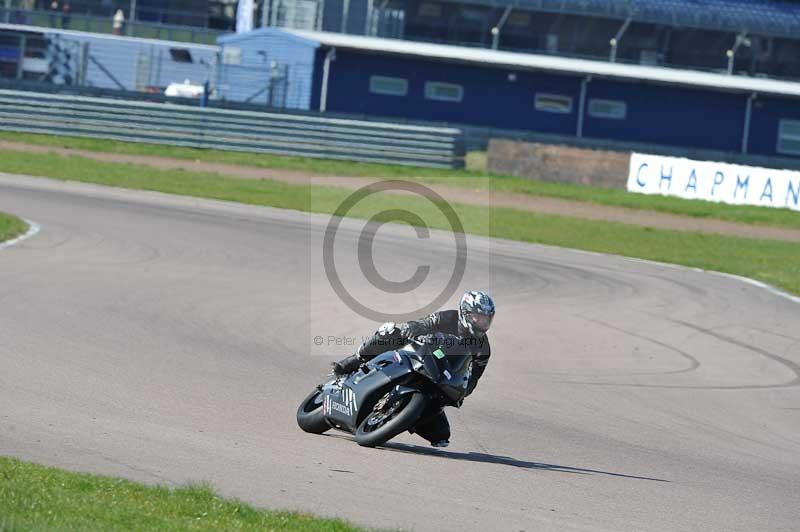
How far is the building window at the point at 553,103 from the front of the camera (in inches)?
1917

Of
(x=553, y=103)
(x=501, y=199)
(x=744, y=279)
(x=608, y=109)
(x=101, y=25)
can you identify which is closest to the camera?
(x=744, y=279)

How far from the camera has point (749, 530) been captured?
7492 mm

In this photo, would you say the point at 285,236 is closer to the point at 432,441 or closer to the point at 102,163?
the point at 102,163

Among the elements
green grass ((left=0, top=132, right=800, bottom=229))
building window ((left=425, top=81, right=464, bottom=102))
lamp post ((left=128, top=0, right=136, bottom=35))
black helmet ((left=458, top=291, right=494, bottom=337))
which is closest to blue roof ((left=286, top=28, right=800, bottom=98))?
building window ((left=425, top=81, right=464, bottom=102))

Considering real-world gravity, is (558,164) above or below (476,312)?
above

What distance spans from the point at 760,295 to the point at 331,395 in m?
12.6

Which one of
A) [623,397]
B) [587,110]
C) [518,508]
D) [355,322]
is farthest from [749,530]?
[587,110]

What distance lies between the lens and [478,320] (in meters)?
8.68

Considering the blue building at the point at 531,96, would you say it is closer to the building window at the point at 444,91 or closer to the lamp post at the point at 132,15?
the building window at the point at 444,91

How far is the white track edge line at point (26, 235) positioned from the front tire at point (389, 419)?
379 inches

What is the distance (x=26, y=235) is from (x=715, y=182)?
20.1 m

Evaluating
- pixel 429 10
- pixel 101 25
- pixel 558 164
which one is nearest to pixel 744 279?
pixel 558 164

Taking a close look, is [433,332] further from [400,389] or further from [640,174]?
[640,174]

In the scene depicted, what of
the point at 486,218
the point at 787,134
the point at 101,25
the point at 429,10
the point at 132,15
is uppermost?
the point at 429,10
